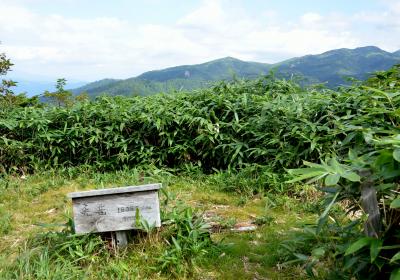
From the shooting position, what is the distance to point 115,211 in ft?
12.3

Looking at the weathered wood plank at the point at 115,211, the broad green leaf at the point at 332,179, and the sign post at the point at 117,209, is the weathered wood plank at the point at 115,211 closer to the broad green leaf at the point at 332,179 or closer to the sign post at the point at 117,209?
the sign post at the point at 117,209

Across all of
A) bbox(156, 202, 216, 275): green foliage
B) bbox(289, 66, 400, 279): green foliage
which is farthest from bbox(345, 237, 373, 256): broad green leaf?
bbox(156, 202, 216, 275): green foliage

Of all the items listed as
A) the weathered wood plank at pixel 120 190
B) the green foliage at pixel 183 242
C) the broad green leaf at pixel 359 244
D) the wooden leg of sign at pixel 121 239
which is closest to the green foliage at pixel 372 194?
the broad green leaf at pixel 359 244

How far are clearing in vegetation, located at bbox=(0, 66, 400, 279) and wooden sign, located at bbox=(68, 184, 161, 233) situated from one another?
129mm

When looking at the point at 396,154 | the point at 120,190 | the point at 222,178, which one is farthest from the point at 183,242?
the point at 222,178

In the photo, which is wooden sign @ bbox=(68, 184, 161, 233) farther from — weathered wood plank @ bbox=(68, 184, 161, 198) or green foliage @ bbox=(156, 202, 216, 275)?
green foliage @ bbox=(156, 202, 216, 275)

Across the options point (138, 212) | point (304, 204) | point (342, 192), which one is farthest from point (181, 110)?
point (342, 192)

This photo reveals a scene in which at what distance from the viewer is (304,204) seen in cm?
498

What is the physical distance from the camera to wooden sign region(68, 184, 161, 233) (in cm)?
374

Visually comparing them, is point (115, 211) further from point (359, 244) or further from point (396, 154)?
point (396, 154)

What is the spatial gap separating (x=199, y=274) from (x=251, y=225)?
3.86ft

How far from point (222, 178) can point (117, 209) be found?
255 cm

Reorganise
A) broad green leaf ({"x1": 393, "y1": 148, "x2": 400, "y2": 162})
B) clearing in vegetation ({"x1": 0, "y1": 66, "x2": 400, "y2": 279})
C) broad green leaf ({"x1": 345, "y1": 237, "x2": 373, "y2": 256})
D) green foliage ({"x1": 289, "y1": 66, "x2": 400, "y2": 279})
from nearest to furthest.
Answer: broad green leaf ({"x1": 393, "y1": 148, "x2": 400, "y2": 162}) < green foliage ({"x1": 289, "y1": 66, "x2": 400, "y2": 279}) < broad green leaf ({"x1": 345, "y1": 237, "x2": 373, "y2": 256}) < clearing in vegetation ({"x1": 0, "y1": 66, "x2": 400, "y2": 279})

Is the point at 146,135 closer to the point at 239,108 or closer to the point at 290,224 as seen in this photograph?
the point at 239,108
